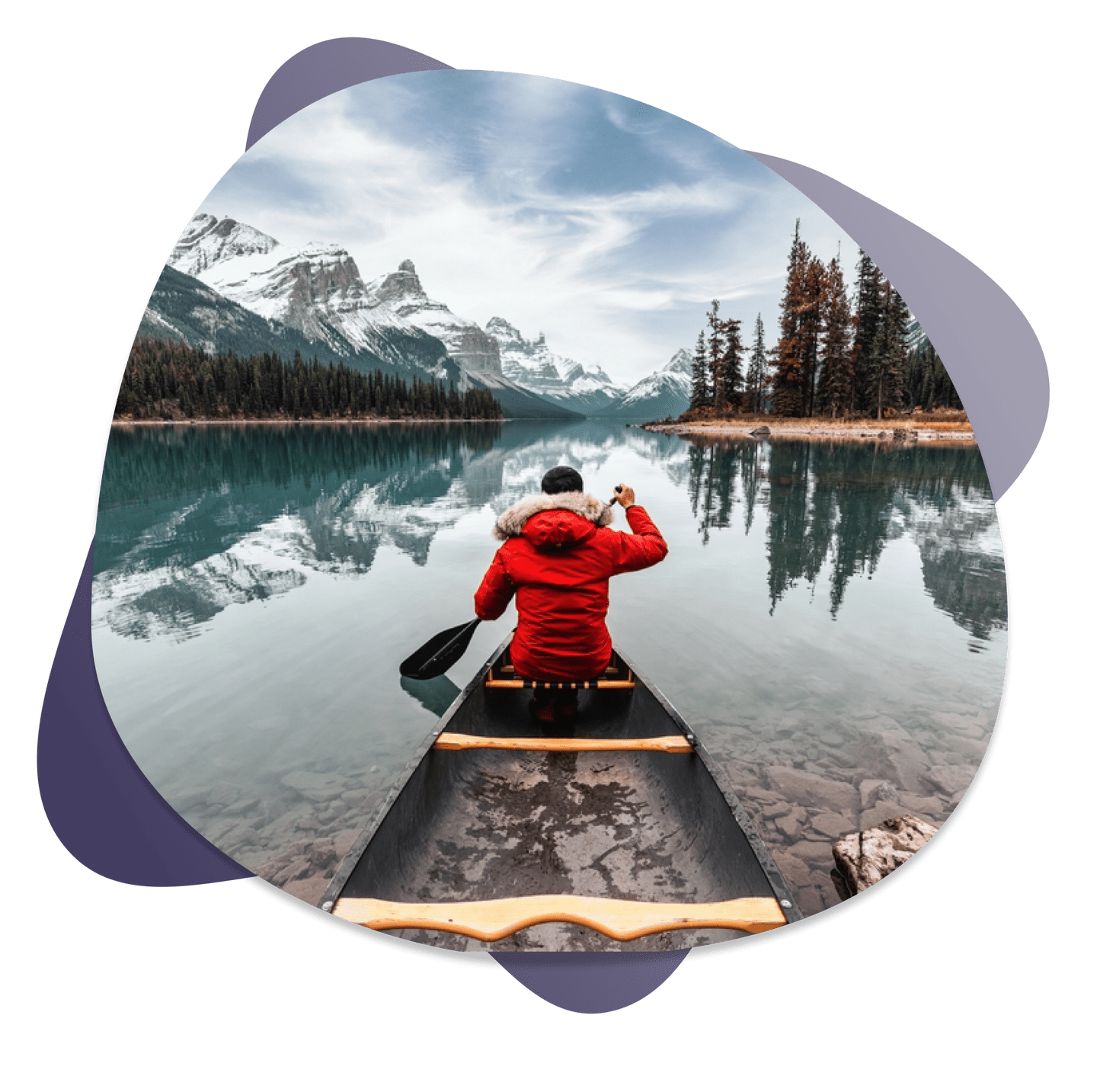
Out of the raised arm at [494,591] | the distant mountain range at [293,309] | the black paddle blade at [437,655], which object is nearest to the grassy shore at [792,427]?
the distant mountain range at [293,309]

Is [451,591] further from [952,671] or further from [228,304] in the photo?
[952,671]

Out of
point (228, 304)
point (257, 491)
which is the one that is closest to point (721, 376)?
point (228, 304)

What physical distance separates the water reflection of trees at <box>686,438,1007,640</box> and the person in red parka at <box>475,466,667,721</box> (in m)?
1.86

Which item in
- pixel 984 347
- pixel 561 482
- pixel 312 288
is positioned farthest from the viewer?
pixel 312 288

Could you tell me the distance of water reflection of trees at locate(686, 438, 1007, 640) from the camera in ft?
26.0

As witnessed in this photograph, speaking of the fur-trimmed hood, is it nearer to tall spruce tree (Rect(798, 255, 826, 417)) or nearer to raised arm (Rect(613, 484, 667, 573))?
raised arm (Rect(613, 484, 667, 573))

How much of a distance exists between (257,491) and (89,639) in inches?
753

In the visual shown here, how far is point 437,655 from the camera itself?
5.73 m

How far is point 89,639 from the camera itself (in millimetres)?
2768

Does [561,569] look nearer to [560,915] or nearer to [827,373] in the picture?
[560,915]

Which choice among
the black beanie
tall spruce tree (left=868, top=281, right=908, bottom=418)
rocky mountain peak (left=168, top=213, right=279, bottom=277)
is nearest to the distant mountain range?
rocky mountain peak (left=168, top=213, right=279, bottom=277)

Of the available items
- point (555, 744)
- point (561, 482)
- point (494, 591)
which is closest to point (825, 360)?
point (561, 482)

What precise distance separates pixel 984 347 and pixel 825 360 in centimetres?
300

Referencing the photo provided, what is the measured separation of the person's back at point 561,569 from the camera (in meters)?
3.49
